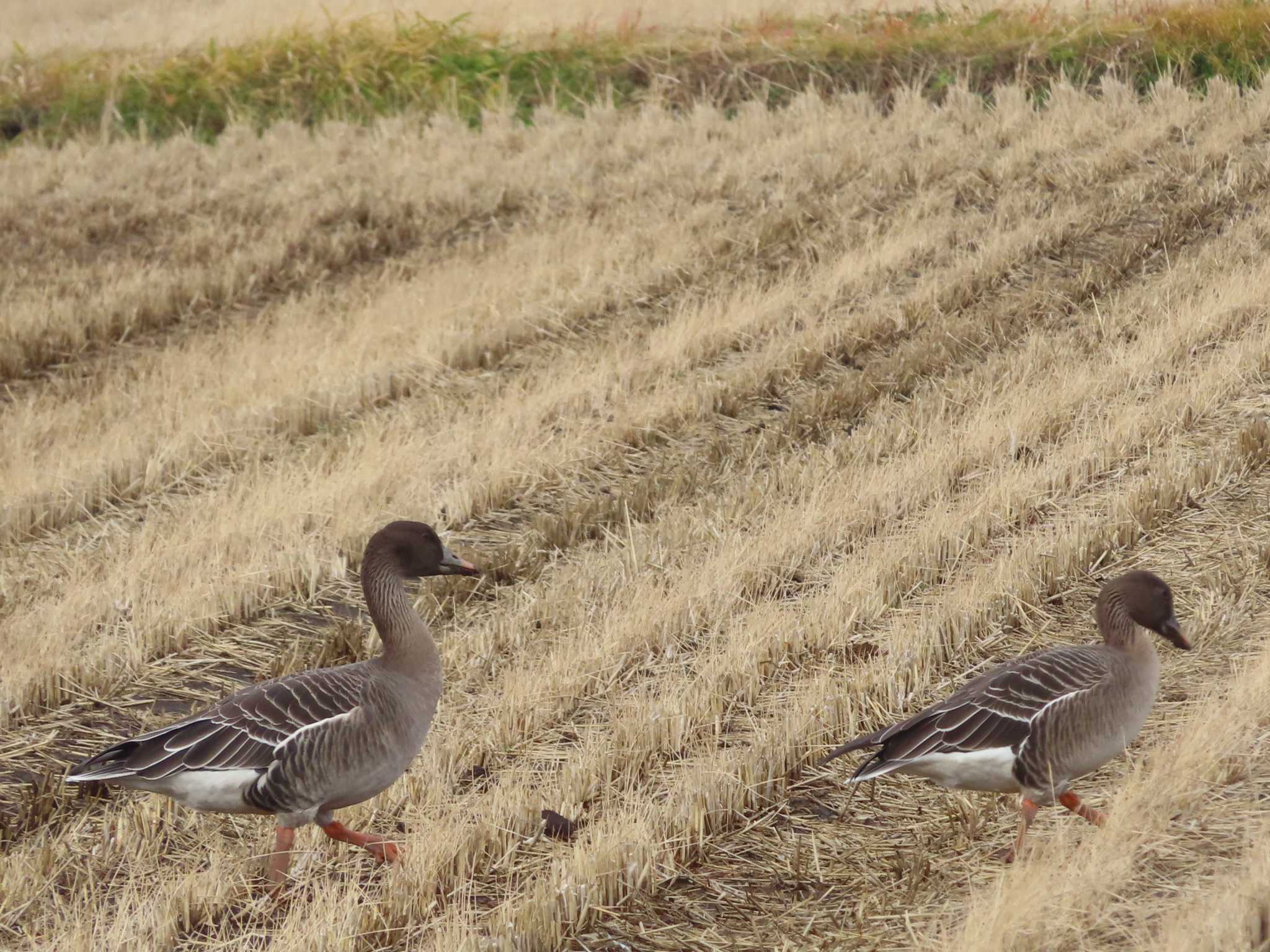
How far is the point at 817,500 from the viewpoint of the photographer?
8.66 meters

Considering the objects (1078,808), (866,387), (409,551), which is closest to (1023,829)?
(1078,808)

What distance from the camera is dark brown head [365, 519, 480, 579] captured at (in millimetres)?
6082

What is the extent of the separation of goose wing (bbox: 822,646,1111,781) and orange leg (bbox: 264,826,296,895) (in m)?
1.95

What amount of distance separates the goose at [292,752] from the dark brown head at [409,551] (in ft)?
1.68

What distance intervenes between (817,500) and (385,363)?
4689mm

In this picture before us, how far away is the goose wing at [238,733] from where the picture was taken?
5254 millimetres

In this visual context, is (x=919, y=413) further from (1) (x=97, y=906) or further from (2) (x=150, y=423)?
(1) (x=97, y=906)

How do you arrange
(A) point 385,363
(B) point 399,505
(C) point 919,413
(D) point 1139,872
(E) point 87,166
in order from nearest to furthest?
1. (D) point 1139,872
2. (B) point 399,505
3. (C) point 919,413
4. (A) point 385,363
5. (E) point 87,166

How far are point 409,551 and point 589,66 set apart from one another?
50.4 ft

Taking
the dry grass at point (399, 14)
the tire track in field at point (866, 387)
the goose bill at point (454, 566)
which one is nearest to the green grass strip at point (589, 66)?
the dry grass at point (399, 14)

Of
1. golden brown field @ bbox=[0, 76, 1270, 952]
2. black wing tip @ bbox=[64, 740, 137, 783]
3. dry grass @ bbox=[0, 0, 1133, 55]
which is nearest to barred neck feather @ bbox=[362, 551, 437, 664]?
golden brown field @ bbox=[0, 76, 1270, 952]

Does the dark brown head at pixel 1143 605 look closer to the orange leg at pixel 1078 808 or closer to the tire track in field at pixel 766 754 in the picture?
the orange leg at pixel 1078 808

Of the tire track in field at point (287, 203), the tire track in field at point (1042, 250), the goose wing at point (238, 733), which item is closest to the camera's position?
the goose wing at point (238, 733)

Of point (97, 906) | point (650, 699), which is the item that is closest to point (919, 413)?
point (650, 699)
